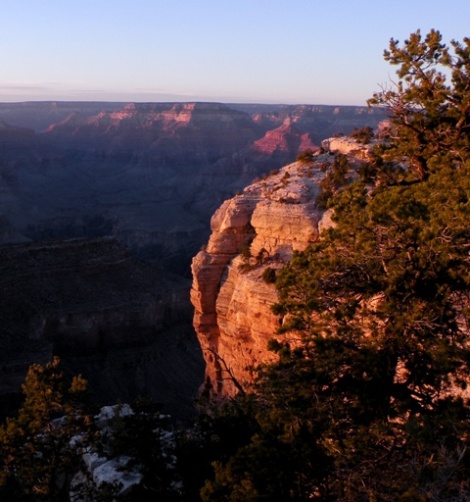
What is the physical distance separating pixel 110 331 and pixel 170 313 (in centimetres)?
532

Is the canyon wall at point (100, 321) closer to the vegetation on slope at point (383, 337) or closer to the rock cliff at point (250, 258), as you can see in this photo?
the rock cliff at point (250, 258)

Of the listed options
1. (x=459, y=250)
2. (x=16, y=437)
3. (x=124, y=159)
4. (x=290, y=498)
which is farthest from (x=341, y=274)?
(x=124, y=159)

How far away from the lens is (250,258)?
64.8ft

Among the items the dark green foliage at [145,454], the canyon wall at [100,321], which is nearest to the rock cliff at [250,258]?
the dark green foliage at [145,454]

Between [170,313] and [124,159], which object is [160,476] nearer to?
[170,313]

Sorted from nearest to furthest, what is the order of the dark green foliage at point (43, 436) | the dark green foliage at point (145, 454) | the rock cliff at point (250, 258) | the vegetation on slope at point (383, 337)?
the vegetation on slope at point (383, 337)
the dark green foliage at point (145, 454)
the dark green foliage at point (43, 436)
the rock cliff at point (250, 258)

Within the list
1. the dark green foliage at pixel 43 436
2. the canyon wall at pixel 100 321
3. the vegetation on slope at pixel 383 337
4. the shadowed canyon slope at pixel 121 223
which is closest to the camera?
the vegetation on slope at pixel 383 337

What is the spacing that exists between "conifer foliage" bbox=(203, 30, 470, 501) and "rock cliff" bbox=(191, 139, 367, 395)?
24.0ft

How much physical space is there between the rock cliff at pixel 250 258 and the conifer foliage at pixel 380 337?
7.30 m

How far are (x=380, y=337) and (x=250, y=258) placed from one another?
10.5 meters

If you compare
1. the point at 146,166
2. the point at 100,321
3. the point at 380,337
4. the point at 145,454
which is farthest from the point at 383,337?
the point at 146,166

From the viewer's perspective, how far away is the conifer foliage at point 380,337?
8.88m

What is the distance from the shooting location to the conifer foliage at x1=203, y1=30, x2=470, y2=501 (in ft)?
29.1

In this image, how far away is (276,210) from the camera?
1897 cm
